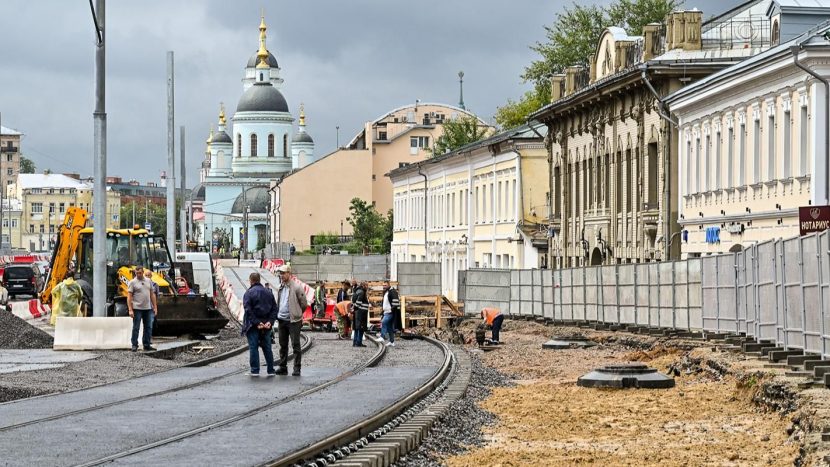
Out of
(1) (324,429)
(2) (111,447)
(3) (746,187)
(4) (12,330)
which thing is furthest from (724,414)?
(3) (746,187)

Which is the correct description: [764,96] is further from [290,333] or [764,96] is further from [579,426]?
[579,426]

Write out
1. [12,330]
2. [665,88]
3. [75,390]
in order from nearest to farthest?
[75,390]
[12,330]
[665,88]

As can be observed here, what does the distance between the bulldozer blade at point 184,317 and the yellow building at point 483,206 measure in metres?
33.9

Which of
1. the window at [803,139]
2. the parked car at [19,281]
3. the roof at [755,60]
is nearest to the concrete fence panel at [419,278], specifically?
the roof at [755,60]

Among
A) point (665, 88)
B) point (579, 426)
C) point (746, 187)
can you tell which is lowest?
point (579, 426)

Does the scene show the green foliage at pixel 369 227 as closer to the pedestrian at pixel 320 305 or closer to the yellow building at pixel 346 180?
the yellow building at pixel 346 180

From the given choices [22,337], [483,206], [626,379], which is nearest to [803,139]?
[626,379]

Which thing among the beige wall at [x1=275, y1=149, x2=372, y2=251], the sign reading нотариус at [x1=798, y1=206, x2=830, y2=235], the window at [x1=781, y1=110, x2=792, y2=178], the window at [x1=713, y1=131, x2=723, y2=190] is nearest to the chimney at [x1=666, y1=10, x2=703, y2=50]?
the window at [x1=713, y1=131, x2=723, y2=190]

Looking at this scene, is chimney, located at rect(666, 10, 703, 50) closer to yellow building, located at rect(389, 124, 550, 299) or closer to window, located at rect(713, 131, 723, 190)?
window, located at rect(713, 131, 723, 190)

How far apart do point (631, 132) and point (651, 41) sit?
3.34m

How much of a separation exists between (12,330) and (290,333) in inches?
501

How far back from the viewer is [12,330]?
39.5 metres

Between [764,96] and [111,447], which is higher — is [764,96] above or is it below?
above

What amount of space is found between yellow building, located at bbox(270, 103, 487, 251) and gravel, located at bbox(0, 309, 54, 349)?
109 meters
